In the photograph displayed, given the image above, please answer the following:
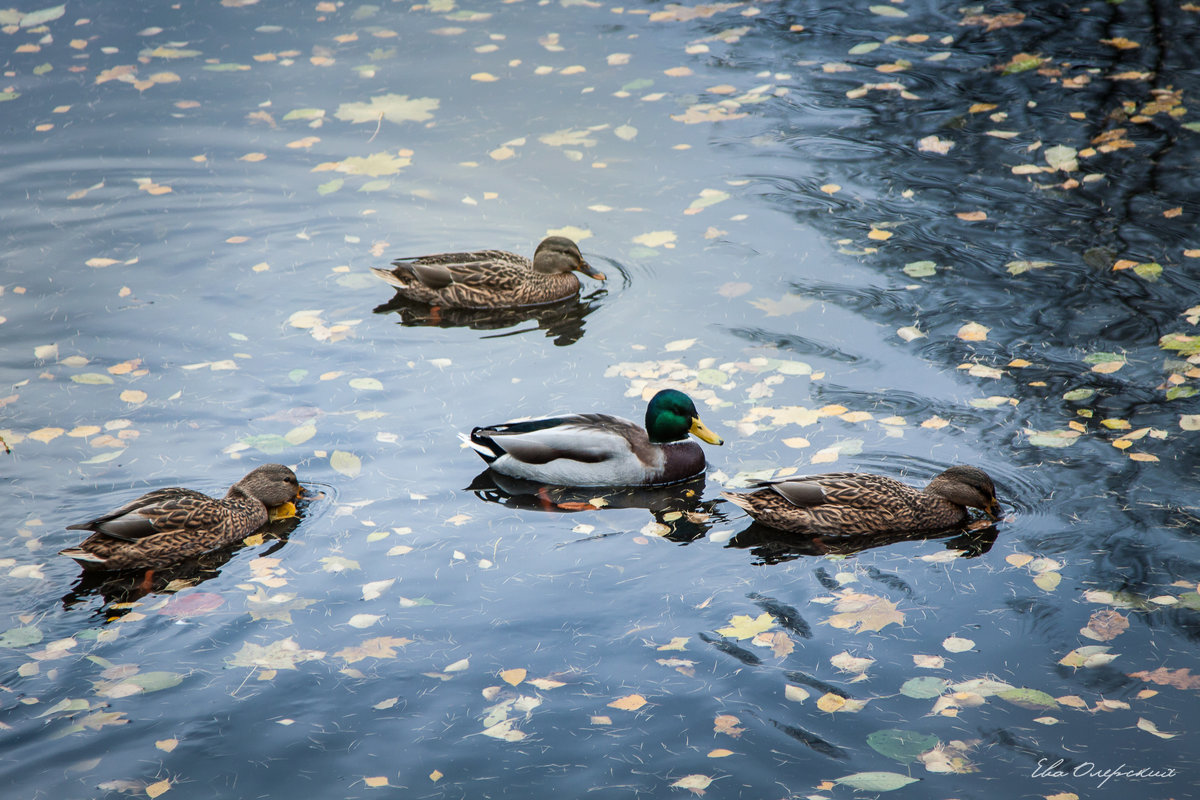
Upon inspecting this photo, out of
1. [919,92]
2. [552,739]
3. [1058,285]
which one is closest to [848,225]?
[1058,285]

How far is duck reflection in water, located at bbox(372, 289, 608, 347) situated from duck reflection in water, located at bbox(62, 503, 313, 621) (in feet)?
10.0

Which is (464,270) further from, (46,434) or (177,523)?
(177,523)

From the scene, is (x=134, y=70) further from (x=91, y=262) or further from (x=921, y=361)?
(x=921, y=361)

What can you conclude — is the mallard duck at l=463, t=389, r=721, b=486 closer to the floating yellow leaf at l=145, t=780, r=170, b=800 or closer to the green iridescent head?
the green iridescent head

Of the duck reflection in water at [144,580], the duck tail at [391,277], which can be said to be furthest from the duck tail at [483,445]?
the duck tail at [391,277]

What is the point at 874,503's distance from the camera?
6.57 metres

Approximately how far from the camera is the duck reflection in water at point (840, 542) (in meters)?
6.55

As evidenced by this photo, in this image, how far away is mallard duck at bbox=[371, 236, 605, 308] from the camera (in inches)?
372

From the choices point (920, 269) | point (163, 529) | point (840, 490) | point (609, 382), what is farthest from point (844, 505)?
point (163, 529)

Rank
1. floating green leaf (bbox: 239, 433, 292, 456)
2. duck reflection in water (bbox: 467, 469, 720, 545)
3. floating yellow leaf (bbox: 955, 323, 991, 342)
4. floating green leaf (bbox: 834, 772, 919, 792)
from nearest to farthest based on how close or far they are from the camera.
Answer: floating green leaf (bbox: 834, 772, 919, 792)
duck reflection in water (bbox: 467, 469, 720, 545)
floating green leaf (bbox: 239, 433, 292, 456)
floating yellow leaf (bbox: 955, 323, 991, 342)

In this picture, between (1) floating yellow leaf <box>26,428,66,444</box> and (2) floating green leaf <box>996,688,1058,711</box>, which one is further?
(1) floating yellow leaf <box>26,428,66,444</box>

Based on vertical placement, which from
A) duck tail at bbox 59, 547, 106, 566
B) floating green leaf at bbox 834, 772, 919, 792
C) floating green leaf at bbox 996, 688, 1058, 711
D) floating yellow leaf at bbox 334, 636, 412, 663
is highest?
duck tail at bbox 59, 547, 106, 566

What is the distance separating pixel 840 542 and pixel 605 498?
1.58 metres

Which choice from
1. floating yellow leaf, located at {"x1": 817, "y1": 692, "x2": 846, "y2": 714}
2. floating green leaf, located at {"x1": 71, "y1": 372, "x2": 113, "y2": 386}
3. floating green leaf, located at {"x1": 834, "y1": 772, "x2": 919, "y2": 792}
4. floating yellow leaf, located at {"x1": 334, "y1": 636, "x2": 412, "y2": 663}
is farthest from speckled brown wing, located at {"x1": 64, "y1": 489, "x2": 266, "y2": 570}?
floating green leaf, located at {"x1": 834, "y1": 772, "x2": 919, "y2": 792}
